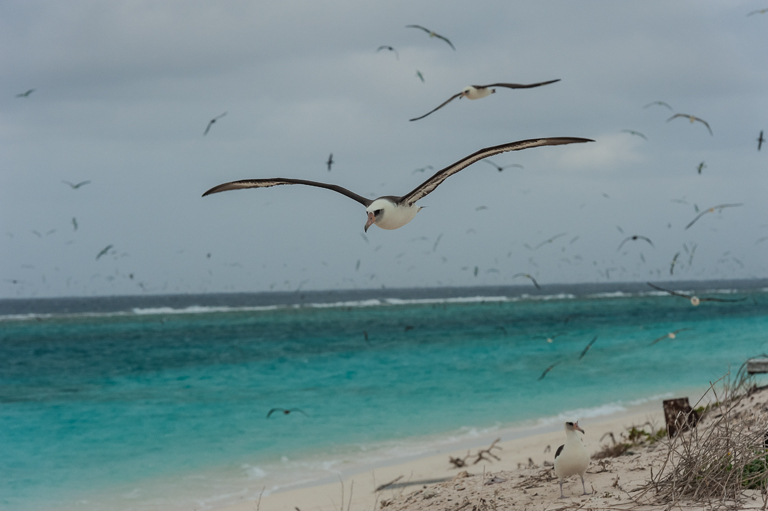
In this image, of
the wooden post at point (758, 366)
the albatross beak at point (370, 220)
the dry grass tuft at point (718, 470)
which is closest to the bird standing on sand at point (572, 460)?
the dry grass tuft at point (718, 470)

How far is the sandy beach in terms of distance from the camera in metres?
4.80

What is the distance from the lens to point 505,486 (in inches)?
225

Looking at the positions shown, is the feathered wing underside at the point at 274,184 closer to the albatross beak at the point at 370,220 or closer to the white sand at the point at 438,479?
the albatross beak at the point at 370,220

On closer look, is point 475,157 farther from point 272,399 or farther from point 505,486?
point 272,399

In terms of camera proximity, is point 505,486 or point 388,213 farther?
point 505,486

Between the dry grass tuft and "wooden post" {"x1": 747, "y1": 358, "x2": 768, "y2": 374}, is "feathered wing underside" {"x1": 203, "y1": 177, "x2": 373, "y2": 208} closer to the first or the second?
the dry grass tuft

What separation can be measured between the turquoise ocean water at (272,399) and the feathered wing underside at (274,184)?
593cm

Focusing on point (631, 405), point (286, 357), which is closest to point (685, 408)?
point (631, 405)

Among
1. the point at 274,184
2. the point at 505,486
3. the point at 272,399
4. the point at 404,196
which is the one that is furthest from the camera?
the point at 272,399

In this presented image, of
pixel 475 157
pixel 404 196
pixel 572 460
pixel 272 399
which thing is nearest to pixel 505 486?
pixel 572 460

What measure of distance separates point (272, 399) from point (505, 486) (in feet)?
41.4

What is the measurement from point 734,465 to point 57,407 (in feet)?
58.8

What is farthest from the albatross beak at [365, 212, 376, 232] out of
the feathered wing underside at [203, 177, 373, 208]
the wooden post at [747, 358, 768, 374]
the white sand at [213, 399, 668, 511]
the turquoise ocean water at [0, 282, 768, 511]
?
the turquoise ocean water at [0, 282, 768, 511]

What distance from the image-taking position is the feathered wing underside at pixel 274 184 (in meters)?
4.27
